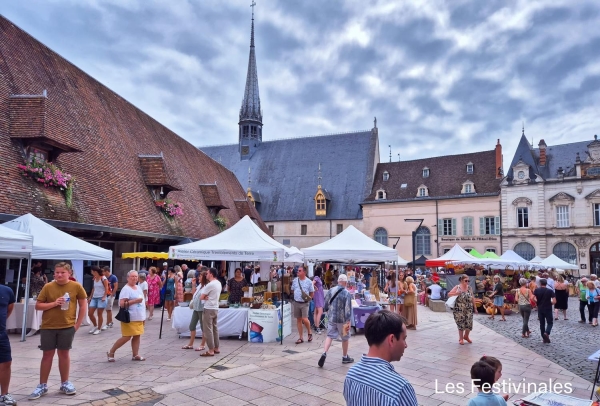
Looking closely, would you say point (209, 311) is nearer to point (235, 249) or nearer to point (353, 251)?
point (235, 249)

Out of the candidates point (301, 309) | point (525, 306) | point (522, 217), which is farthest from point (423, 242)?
point (301, 309)

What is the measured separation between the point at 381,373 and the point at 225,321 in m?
8.21

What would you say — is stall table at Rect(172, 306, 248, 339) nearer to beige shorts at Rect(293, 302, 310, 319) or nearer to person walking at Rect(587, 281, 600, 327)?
beige shorts at Rect(293, 302, 310, 319)

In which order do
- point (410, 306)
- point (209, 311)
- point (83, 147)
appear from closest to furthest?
point (209, 311)
point (410, 306)
point (83, 147)

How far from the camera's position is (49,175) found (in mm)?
12711

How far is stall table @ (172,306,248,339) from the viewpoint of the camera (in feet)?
32.6

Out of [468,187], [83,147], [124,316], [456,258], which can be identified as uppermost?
[468,187]

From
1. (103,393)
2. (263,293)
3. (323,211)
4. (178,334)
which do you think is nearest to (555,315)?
(263,293)

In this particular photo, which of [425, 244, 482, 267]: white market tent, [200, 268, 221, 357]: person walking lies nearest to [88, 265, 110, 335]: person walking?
[200, 268, 221, 357]: person walking

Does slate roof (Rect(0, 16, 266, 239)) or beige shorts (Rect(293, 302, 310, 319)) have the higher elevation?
slate roof (Rect(0, 16, 266, 239))

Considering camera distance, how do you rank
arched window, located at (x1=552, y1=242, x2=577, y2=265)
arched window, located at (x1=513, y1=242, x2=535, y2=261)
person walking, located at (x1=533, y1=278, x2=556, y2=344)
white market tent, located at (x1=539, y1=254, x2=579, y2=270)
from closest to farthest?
1. person walking, located at (x1=533, y1=278, x2=556, y2=344)
2. white market tent, located at (x1=539, y1=254, x2=579, y2=270)
3. arched window, located at (x1=552, y1=242, x2=577, y2=265)
4. arched window, located at (x1=513, y1=242, x2=535, y2=261)

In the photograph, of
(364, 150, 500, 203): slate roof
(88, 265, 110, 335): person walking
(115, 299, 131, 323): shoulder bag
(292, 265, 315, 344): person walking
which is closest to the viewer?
(115, 299, 131, 323): shoulder bag

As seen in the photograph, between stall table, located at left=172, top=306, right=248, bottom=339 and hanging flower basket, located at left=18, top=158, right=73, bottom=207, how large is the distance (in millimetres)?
5789

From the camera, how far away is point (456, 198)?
38844 millimetres
